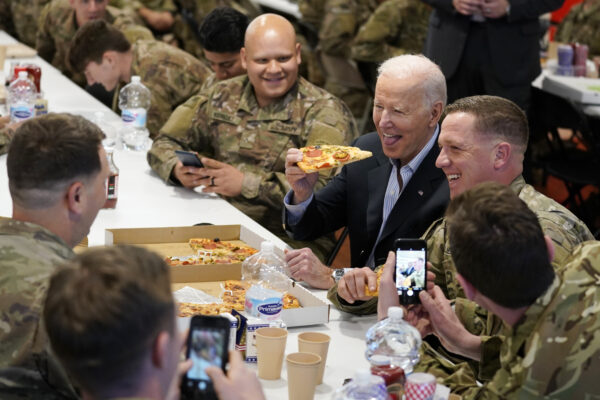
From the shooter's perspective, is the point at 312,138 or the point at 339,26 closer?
the point at 312,138

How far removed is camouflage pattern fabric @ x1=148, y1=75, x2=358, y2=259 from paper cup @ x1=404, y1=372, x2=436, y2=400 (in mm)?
1958

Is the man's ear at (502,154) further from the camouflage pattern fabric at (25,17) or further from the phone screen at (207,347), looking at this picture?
the camouflage pattern fabric at (25,17)

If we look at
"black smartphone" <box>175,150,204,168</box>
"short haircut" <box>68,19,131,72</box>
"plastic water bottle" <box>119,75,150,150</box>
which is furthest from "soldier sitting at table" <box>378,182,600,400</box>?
"short haircut" <box>68,19,131,72</box>

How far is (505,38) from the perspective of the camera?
569cm

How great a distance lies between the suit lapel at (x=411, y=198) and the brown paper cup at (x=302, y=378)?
1.19 metres

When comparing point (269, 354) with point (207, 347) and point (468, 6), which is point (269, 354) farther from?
point (468, 6)

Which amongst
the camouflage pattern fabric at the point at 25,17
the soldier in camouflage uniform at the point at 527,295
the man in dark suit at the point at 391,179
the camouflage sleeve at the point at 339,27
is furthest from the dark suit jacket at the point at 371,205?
the camouflage pattern fabric at the point at 25,17

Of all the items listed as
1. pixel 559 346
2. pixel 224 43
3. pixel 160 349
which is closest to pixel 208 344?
pixel 160 349

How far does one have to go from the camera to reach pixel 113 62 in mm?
5750

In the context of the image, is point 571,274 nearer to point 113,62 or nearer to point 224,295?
point 224,295

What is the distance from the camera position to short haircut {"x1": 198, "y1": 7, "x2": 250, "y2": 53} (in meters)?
5.09

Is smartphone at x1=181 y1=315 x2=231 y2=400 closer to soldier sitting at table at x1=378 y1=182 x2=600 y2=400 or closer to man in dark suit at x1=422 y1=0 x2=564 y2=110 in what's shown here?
soldier sitting at table at x1=378 y1=182 x2=600 y2=400

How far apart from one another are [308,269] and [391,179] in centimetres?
63

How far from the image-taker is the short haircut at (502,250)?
2010mm
